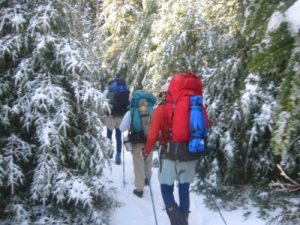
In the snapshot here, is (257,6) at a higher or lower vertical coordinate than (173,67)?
lower

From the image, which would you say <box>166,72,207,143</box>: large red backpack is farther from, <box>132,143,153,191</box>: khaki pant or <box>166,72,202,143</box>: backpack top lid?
<box>132,143,153,191</box>: khaki pant

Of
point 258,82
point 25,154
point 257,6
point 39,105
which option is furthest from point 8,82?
point 257,6

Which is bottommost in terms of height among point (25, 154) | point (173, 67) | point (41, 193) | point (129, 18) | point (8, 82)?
point (41, 193)

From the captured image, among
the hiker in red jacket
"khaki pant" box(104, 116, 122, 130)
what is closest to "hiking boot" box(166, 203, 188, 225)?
the hiker in red jacket

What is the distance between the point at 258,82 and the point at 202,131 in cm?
219

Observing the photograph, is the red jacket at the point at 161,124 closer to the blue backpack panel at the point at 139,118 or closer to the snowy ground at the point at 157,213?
the snowy ground at the point at 157,213

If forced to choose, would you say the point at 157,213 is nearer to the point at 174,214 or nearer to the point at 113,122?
the point at 174,214

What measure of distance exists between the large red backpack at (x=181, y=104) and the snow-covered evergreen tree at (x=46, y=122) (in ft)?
3.35

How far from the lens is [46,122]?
5449 mm

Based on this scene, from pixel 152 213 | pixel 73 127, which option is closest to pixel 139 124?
pixel 152 213

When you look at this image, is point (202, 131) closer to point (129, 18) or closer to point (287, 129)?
point (287, 129)

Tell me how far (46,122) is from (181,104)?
1.64 metres

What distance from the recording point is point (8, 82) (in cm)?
560

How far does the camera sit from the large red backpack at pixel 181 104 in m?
5.21
